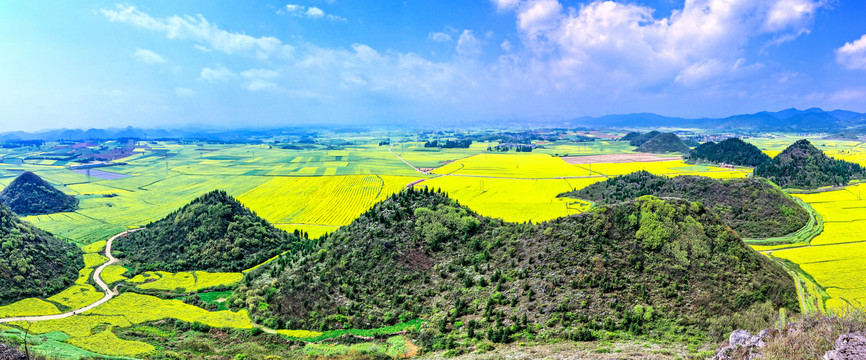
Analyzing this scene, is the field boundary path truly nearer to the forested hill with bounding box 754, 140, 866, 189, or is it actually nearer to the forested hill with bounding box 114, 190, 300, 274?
the forested hill with bounding box 114, 190, 300, 274

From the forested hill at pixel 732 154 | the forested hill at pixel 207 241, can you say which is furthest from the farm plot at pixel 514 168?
the forested hill at pixel 207 241

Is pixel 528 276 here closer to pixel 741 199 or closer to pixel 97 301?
pixel 97 301

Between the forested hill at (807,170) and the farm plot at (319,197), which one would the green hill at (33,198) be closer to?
the farm plot at (319,197)

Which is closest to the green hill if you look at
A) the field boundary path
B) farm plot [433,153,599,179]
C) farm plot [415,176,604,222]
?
the field boundary path

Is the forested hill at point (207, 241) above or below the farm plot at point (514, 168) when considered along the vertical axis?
below

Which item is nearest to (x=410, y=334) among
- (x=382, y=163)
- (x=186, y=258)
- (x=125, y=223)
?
(x=186, y=258)

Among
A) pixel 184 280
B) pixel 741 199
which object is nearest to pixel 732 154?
pixel 741 199
